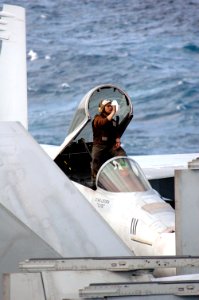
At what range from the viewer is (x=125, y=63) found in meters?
47.8

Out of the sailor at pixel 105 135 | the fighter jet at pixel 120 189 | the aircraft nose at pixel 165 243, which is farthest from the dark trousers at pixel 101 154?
the aircraft nose at pixel 165 243

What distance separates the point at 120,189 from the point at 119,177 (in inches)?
4.8

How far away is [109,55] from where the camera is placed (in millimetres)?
48281

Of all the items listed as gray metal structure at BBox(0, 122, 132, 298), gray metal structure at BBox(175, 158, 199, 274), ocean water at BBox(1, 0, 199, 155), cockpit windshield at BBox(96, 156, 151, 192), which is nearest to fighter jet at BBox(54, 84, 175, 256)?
cockpit windshield at BBox(96, 156, 151, 192)

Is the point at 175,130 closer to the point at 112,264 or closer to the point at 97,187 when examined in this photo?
the point at 97,187

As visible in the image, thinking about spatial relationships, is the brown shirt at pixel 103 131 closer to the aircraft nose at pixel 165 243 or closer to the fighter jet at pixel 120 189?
the fighter jet at pixel 120 189

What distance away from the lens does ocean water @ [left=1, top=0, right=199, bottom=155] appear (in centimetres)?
4114

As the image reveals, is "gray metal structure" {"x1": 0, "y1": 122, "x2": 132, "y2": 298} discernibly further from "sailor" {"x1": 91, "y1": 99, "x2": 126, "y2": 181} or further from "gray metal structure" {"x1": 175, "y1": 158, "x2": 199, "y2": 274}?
"sailor" {"x1": 91, "y1": 99, "x2": 126, "y2": 181}

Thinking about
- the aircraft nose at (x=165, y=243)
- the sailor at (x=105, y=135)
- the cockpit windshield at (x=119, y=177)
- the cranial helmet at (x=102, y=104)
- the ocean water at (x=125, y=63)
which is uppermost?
the cranial helmet at (x=102, y=104)

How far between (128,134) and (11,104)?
83.3ft

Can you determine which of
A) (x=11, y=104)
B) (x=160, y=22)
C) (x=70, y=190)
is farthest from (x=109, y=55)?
(x=70, y=190)

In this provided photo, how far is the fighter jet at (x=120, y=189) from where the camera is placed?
377 inches

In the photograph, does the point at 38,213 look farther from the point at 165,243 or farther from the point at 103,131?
the point at 103,131

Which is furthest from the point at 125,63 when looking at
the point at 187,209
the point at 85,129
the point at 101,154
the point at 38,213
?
the point at 187,209
